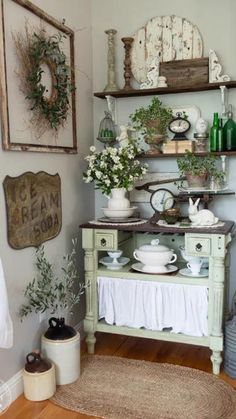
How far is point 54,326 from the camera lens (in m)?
2.39

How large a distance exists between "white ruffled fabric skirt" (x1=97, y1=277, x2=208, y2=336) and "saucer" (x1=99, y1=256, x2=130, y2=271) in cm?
9

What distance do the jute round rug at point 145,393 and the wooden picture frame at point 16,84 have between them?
138 centimetres

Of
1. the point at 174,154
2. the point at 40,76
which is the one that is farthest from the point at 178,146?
the point at 40,76

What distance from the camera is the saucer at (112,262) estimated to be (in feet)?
9.03

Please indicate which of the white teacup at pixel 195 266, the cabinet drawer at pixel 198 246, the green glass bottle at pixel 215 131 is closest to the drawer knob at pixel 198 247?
the cabinet drawer at pixel 198 246

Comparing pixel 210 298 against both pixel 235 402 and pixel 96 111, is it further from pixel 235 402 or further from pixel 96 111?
pixel 96 111

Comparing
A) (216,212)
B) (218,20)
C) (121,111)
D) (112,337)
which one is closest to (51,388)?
(112,337)

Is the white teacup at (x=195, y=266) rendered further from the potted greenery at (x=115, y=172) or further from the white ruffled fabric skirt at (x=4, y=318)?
the white ruffled fabric skirt at (x=4, y=318)

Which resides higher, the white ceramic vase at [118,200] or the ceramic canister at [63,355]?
the white ceramic vase at [118,200]

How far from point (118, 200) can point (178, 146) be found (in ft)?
1.82

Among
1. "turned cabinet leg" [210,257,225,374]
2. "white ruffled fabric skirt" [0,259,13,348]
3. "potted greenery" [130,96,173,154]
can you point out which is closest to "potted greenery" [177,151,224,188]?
"potted greenery" [130,96,173,154]

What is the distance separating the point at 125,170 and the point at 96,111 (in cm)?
69

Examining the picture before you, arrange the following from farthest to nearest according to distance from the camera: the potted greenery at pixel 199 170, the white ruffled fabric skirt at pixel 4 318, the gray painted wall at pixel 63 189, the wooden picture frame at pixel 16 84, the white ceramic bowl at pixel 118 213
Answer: the white ceramic bowl at pixel 118 213 → the potted greenery at pixel 199 170 → the gray painted wall at pixel 63 189 → the wooden picture frame at pixel 16 84 → the white ruffled fabric skirt at pixel 4 318

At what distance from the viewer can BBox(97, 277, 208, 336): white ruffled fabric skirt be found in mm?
2514
